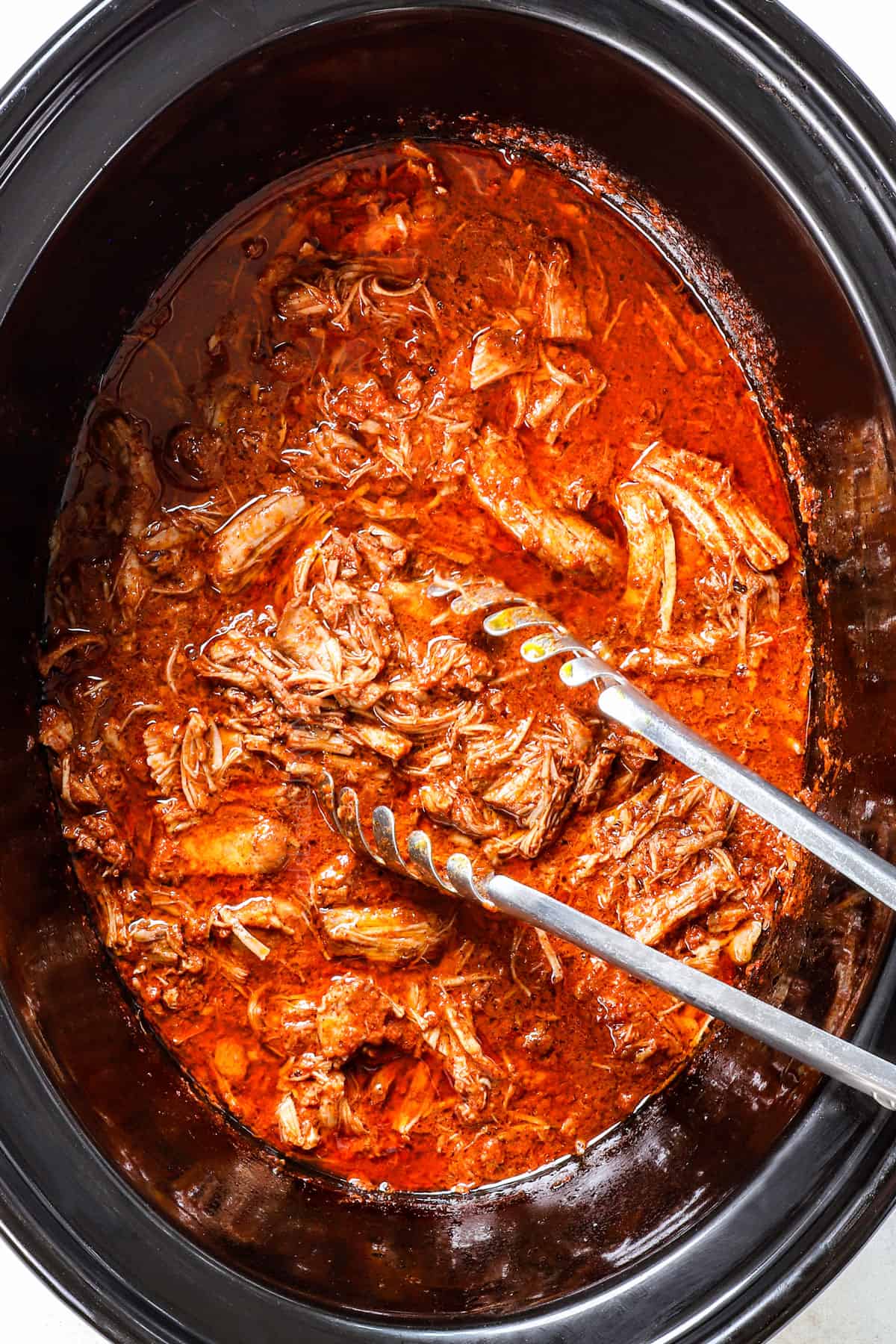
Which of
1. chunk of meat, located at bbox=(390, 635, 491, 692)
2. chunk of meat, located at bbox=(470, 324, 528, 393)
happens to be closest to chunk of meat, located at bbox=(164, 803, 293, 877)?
chunk of meat, located at bbox=(390, 635, 491, 692)

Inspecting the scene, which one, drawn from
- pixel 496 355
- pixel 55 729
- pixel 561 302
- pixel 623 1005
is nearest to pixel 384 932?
pixel 623 1005

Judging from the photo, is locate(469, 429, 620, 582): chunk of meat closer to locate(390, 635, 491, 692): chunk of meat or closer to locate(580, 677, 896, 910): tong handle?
locate(390, 635, 491, 692): chunk of meat

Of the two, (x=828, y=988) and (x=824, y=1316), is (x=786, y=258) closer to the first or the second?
(x=828, y=988)

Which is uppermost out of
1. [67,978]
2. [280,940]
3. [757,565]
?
[757,565]

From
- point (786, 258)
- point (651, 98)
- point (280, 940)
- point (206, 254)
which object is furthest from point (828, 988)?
point (206, 254)

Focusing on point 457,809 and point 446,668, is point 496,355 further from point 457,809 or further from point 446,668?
point 457,809

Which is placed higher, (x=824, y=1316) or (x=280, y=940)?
(x=280, y=940)

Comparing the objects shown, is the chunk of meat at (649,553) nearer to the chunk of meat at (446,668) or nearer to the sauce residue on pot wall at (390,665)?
the sauce residue on pot wall at (390,665)
